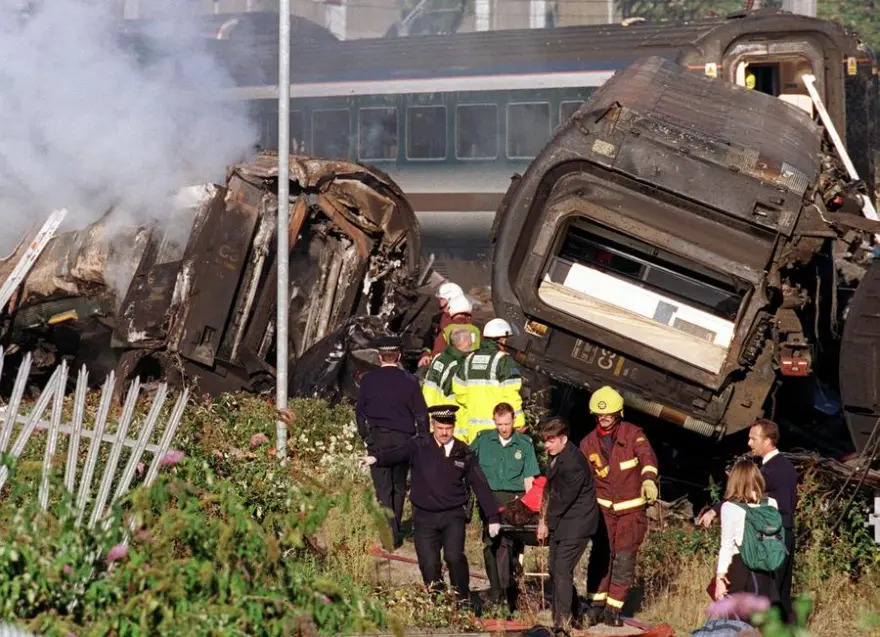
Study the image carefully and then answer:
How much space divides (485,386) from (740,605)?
144 inches

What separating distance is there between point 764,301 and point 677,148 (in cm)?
125

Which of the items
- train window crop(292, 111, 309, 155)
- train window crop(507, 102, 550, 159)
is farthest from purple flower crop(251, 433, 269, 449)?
train window crop(292, 111, 309, 155)

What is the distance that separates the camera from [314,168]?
47.8ft

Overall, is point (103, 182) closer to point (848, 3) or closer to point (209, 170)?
point (209, 170)

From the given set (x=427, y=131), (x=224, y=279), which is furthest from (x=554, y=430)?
(x=427, y=131)

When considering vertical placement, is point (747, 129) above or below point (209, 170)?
above

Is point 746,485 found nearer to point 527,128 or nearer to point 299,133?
point 527,128

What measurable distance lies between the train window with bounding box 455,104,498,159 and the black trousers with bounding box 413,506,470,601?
14811 mm

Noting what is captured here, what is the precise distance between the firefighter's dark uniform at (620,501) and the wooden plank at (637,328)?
5.37 feet

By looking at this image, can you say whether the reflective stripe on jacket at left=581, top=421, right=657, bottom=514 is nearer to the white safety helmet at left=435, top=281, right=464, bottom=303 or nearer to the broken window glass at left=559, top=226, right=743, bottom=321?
the broken window glass at left=559, top=226, right=743, bottom=321

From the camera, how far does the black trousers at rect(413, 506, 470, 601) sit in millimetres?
9227

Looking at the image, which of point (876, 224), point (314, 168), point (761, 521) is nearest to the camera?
point (761, 521)

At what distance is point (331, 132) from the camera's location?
24.7 m

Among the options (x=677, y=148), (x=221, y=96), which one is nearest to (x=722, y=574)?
(x=677, y=148)
